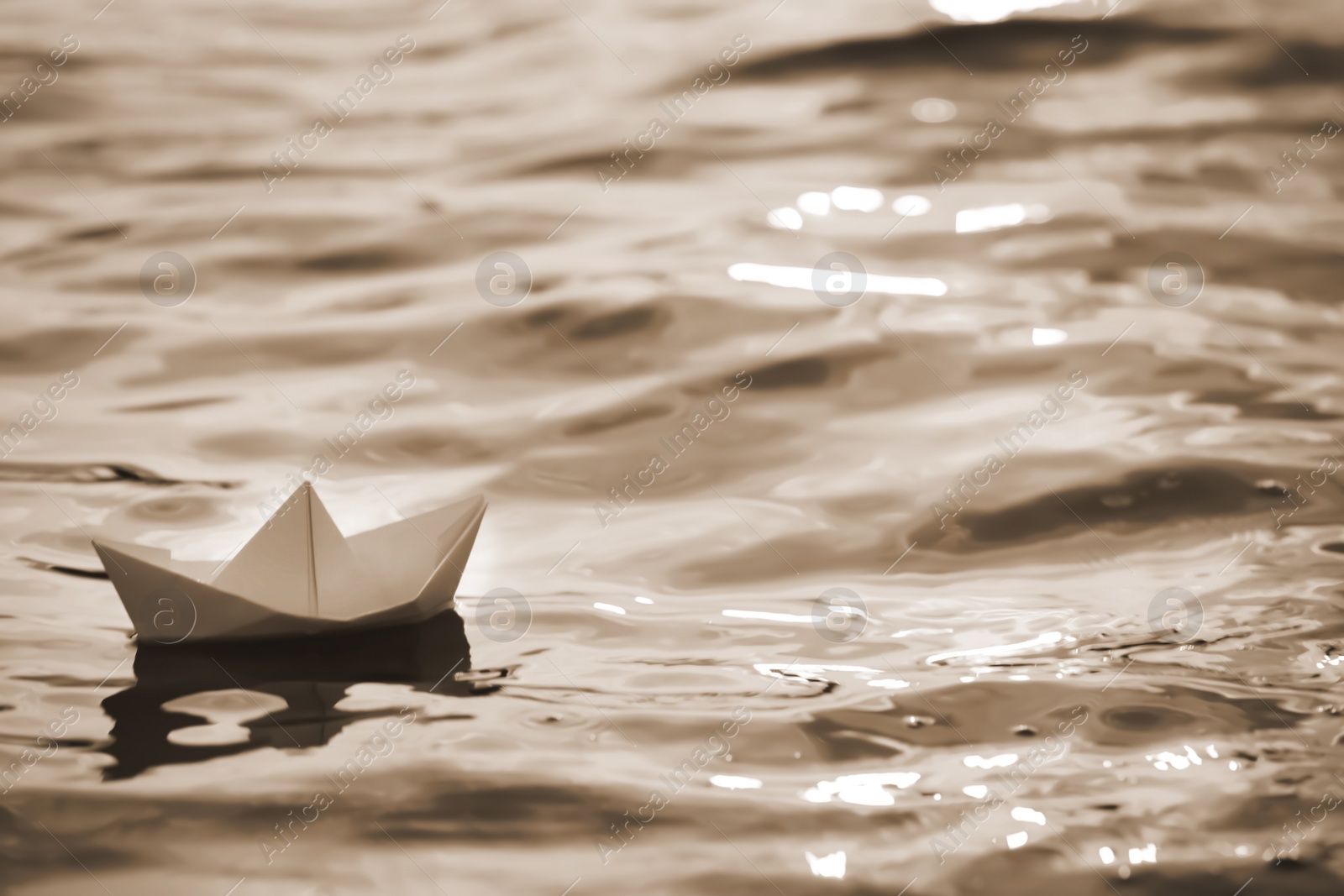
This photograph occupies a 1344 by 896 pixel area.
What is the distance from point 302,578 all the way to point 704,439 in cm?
89

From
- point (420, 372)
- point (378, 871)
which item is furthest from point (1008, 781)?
point (420, 372)

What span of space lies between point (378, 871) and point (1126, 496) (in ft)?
4.29

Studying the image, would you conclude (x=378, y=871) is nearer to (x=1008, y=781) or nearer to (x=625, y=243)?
(x=1008, y=781)

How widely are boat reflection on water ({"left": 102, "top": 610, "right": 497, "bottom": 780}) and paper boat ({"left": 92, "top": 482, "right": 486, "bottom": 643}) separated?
0.03 metres

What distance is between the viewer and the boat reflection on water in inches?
52.1

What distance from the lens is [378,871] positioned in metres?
1.14
